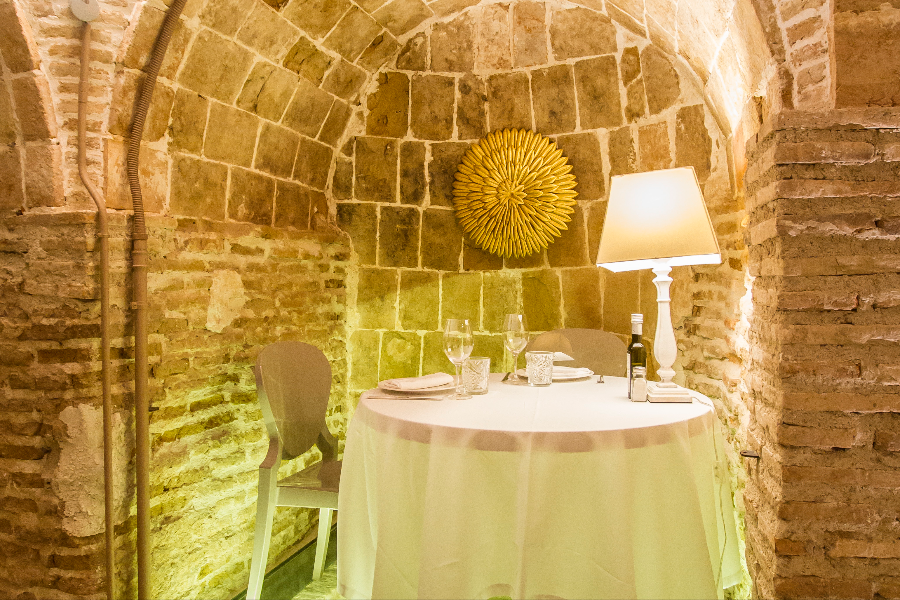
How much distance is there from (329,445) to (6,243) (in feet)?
4.55

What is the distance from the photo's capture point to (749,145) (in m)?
1.98

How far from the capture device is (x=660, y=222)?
76.8 inches

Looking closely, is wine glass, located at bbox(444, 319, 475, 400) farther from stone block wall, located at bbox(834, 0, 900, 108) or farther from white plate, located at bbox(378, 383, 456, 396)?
stone block wall, located at bbox(834, 0, 900, 108)

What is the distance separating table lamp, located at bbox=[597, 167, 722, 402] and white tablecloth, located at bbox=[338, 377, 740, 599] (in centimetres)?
43

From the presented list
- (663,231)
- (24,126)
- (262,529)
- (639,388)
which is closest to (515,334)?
(639,388)

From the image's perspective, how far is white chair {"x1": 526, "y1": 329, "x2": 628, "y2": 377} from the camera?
9.05ft

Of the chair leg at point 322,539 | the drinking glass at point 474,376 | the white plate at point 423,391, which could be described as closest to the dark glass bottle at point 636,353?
the drinking glass at point 474,376

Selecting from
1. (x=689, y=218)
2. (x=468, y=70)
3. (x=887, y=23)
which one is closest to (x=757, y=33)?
(x=887, y=23)

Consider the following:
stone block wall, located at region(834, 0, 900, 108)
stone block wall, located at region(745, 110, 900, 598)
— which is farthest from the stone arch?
stone block wall, located at region(834, 0, 900, 108)

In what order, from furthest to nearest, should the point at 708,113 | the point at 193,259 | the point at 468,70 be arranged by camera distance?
the point at 468,70 → the point at 708,113 → the point at 193,259

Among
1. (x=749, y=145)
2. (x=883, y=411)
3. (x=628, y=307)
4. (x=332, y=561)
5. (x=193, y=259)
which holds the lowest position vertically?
(x=332, y=561)

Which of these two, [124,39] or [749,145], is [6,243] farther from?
[749,145]

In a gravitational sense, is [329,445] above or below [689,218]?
below

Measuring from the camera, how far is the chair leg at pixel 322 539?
2.46 metres
